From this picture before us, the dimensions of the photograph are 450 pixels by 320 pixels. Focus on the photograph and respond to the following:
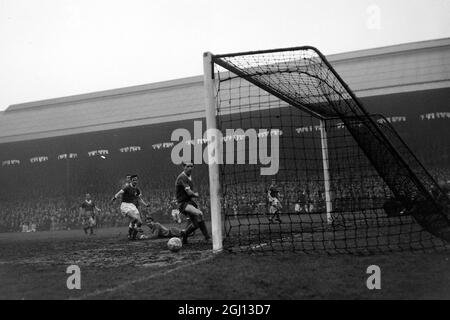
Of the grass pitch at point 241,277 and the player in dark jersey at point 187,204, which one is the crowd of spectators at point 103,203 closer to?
the player in dark jersey at point 187,204

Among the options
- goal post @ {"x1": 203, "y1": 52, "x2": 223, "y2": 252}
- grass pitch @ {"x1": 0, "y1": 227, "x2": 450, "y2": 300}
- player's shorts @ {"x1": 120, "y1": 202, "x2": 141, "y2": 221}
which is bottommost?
grass pitch @ {"x1": 0, "y1": 227, "x2": 450, "y2": 300}

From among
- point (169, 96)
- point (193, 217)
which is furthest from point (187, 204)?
point (169, 96)

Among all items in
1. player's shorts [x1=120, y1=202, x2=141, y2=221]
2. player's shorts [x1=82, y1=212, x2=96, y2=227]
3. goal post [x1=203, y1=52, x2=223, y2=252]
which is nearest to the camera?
goal post [x1=203, y1=52, x2=223, y2=252]

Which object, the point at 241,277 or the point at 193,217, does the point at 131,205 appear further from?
the point at 241,277

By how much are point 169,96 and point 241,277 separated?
76.9ft

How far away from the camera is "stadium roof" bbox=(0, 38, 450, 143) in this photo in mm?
20266

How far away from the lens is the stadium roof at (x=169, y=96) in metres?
20.3

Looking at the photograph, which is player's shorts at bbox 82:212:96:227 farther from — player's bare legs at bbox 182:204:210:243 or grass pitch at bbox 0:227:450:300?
grass pitch at bbox 0:227:450:300

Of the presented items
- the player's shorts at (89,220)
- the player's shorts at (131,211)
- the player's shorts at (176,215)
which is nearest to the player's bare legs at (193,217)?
the player's shorts at (131,211)

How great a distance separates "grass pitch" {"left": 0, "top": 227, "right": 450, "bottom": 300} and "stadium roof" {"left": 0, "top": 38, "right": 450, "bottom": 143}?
1589 cm

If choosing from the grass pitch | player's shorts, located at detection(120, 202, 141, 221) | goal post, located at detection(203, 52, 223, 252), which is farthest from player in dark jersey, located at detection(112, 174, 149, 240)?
goal post, located at detection(203, 52, 223, 252)
